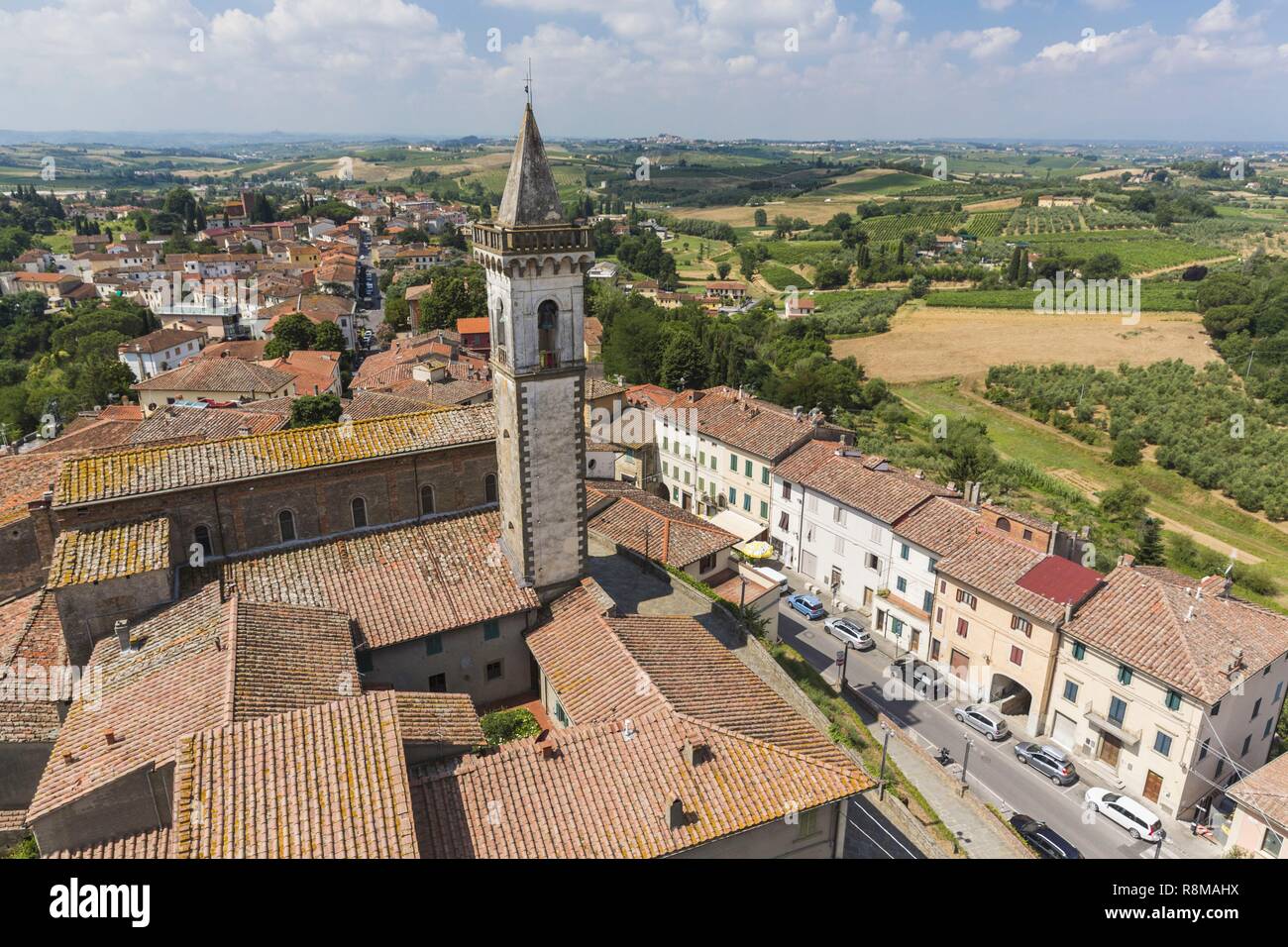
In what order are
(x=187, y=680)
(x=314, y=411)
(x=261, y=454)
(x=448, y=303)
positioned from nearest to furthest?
1. (x=187, y=680)
2. (x=261, y=454)
3. (x=314, y=411)
4. (x=448, y=303)

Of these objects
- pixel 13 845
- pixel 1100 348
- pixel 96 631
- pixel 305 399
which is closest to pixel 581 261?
pixel 96 631

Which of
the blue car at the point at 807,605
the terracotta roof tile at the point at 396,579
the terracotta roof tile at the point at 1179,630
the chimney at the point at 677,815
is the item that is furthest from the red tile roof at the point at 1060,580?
the chimney at the point at 677,815

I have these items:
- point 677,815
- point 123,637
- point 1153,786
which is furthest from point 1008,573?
point 123,637

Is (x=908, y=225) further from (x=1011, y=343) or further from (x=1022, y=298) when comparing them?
(x=1011, y=343)

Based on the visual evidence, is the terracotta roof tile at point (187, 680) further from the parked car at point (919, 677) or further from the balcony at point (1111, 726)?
the balcony at point (1111, 726)

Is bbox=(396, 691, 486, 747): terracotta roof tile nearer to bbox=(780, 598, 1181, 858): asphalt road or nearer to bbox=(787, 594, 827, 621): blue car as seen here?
bbox=(780, 598, 1181, 858): asphalt road
